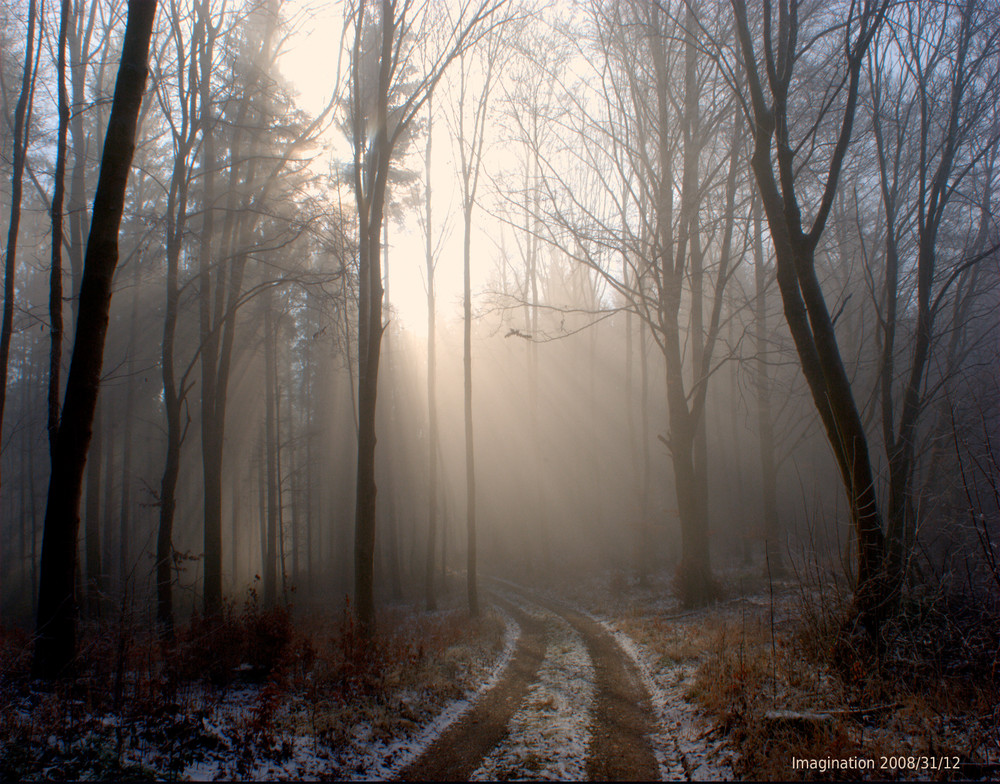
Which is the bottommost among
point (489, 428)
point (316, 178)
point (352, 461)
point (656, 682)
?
point (656, 682)

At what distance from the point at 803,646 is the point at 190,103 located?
48.8 ft

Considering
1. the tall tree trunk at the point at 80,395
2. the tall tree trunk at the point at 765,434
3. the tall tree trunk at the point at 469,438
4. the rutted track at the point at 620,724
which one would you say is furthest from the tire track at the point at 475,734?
the tall tree trunk at the point at 765,434

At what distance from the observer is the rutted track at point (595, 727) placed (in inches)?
166

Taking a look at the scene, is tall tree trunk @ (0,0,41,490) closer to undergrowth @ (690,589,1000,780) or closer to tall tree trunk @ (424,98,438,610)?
tall tree trunk @ (424,98,438,610)

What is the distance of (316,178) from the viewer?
12.8 metres

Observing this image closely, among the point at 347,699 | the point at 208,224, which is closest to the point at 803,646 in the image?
the point at 347,699

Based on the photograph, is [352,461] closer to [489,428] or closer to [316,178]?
[489,428]

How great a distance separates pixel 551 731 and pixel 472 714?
1.11m

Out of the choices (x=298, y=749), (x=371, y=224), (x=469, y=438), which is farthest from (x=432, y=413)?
(x=298, y=749)

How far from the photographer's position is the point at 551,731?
5035mm

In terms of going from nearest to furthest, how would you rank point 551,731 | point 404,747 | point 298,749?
point 298,749 < point 404,747 < point 551,731

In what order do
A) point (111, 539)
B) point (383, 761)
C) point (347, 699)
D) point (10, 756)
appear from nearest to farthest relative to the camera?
point (10, 756) → point (383, 761) → point (347, 699) → point (111, 539)

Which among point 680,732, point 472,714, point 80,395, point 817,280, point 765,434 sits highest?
point 817,280

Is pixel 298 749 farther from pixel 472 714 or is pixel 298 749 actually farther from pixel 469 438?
pixel 469 438
